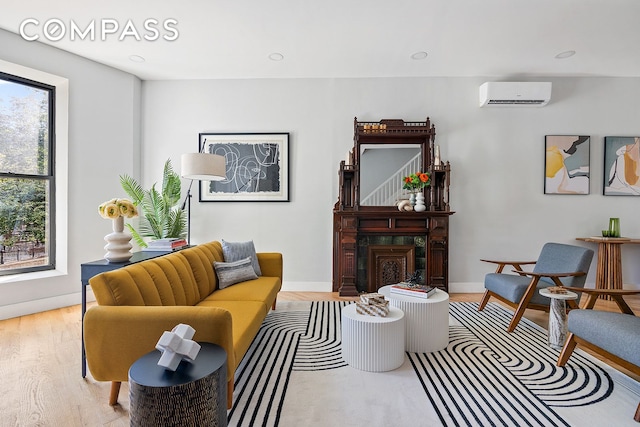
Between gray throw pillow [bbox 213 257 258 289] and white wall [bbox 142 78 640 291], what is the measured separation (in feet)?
4.38

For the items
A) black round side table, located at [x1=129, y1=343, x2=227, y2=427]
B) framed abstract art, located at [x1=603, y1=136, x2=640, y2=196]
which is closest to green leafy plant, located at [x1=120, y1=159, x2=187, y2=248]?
black round side table, located at [x1=129, y1=343, x2=227, y2=427]

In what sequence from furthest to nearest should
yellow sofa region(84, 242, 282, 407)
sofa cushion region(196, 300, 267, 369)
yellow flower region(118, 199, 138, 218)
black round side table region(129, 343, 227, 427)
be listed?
1. yellow flower region(118, 199, 138, 218)
2. sofa cushion region(196, 300, 267, 369)
3. yellow sofa region(84, 242, 282, 407)
4. black round side table region(129, 343, 227, 427)

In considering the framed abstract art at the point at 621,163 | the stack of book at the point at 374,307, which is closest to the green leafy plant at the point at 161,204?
the stack of book at the point at 374,307

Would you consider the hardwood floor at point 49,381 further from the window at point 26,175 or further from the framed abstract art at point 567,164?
the framed abstract art at point 567,164

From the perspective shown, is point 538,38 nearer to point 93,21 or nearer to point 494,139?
point 494,139

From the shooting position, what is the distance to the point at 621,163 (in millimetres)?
4105

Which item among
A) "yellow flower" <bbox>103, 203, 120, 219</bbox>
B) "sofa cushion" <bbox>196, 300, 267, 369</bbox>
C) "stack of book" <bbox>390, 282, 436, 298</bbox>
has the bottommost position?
"sofa cushion" <bbox>196, 300, 267, 369</bbox>

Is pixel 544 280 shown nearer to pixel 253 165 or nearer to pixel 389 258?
pixel 389 258

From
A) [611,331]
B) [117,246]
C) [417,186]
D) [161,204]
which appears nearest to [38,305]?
[161,204]

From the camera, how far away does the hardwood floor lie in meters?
1.67

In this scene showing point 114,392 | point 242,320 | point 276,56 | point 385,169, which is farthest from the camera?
point 385,169

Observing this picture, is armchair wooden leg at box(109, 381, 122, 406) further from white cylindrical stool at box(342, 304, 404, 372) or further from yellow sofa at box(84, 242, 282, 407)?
white cylindrical stool at box(342, 304, 404, 372)

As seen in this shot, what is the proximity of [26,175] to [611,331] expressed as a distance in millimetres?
5412

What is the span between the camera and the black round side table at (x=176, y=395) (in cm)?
118
